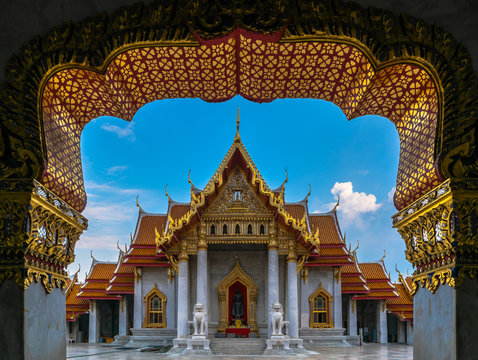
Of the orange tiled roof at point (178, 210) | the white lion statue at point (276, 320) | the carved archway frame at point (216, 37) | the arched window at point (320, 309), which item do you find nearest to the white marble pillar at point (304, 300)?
the arched window at point (320, 309)

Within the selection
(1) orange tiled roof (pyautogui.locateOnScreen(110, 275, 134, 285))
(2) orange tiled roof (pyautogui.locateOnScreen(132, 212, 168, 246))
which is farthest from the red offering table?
(1) orange tiled roof (pyautogui.locateOnScreen(110, 275, 134, 285))

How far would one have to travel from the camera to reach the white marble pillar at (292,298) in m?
16.9

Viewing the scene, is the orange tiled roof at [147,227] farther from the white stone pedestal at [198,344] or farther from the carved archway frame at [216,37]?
the carved archway frame at [216,37]

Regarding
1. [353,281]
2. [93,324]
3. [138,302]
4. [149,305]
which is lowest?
[93,324]

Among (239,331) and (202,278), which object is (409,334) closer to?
(239,331)

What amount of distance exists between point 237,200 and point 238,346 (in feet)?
16.4

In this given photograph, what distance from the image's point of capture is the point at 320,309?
20750 mm

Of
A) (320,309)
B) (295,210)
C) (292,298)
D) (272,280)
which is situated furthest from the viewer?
(295,210)

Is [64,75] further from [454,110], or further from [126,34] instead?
[454,110]

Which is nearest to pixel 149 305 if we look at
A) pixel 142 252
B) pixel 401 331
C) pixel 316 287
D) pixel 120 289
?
pixel 120 289

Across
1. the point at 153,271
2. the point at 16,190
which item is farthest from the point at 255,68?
the point at 153,271

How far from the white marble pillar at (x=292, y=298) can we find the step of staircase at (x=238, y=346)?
1.14 meters

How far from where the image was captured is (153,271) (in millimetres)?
21594

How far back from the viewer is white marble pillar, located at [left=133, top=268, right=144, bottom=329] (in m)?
21.0
